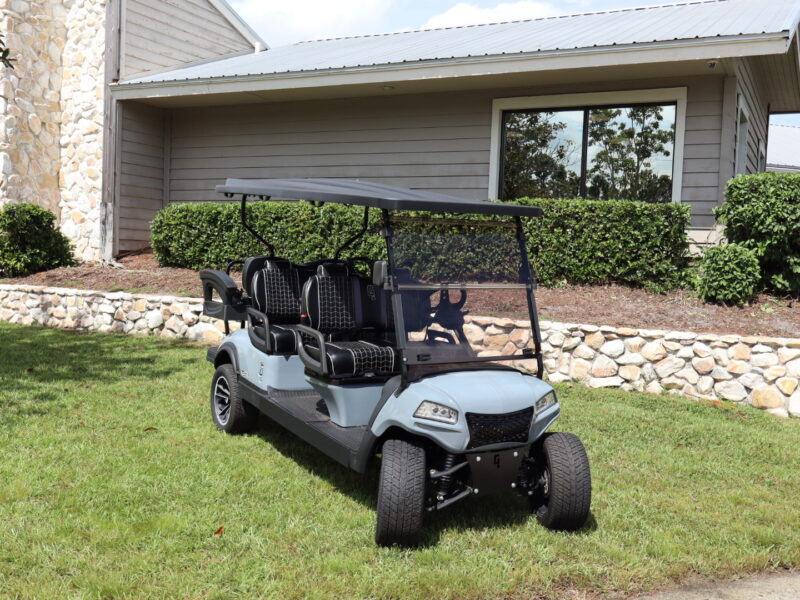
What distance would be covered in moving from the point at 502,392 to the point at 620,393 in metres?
3.53

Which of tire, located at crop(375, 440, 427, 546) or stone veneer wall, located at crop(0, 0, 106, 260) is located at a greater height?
stone veneer wall, located at crop(0, 0, 106, 260)

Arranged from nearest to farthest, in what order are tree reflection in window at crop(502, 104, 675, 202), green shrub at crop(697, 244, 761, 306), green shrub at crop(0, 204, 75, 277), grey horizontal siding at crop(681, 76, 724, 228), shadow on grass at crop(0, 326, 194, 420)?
shadow on grass at crop(0, 326, 194, 420), green shrub at crop(697, 244, 761, 306), grey horizontal siding at crop(681, 76, 724, 228), tree reflection in window at crop(502, 104, 675, 202), green shrub at crop(0, 204, 75, 277)

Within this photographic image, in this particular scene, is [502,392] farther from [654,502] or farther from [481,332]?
[654,502]

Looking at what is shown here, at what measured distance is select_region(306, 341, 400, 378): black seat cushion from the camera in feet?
13.3

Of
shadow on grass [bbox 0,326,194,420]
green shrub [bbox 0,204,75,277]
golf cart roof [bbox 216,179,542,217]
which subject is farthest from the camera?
green shrub [bbox 0,204,75,277]

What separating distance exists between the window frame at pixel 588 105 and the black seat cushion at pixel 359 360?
260 inches

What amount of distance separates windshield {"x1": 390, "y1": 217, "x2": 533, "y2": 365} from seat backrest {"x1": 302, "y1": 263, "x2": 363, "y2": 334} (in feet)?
3.55

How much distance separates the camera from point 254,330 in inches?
201

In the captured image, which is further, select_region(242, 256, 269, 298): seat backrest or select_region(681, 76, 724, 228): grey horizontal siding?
select_region(681, 76, 724, 228): grey horizontal siding

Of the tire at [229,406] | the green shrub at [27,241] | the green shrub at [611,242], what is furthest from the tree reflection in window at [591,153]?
the green shrub at [27,241]

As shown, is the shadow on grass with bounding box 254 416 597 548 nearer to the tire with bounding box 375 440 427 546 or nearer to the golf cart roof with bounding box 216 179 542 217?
the tire with bounding box 375 440 427 546

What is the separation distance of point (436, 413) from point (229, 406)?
226cm

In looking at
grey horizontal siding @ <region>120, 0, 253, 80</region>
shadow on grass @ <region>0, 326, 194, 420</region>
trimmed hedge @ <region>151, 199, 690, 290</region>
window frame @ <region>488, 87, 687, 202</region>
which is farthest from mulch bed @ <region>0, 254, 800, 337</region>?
grey horizontal siding @ <region>120, 0, 253, 80</region>

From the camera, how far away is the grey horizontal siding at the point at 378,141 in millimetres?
9422
